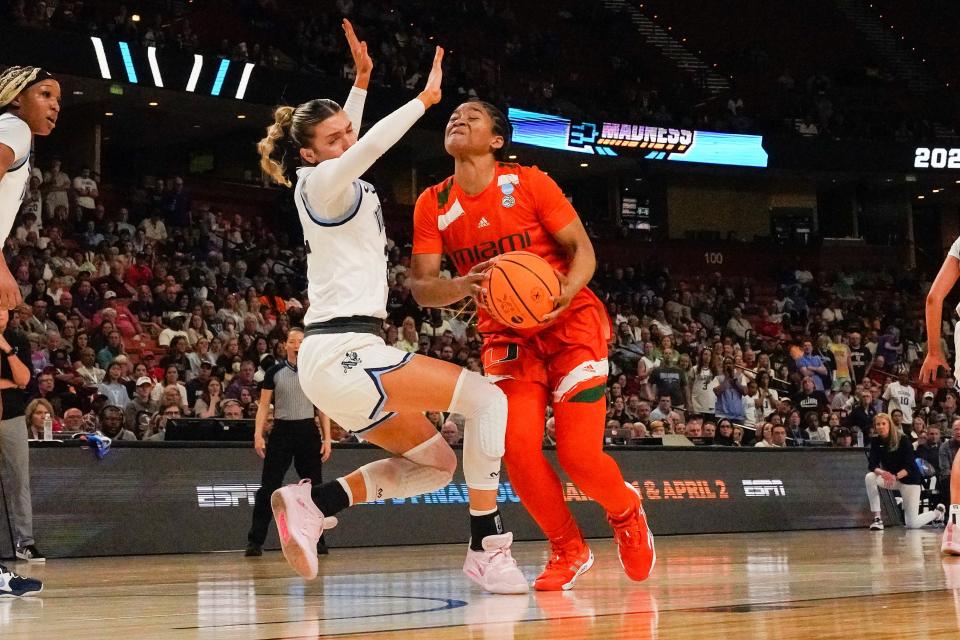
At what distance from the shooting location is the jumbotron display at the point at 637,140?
88.4 feet

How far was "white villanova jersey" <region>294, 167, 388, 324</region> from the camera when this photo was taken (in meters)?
5.10

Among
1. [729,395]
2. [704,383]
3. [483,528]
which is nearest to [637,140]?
[704,383]

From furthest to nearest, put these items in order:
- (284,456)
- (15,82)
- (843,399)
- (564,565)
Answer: (843,399) → (284,456) → (564,565) → (15,82)

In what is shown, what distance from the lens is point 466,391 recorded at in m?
5.11

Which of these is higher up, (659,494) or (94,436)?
(94,436)

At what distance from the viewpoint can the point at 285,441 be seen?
32.9 ft

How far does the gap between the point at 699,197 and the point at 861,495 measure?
20.2 metres

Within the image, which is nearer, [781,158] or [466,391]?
[466,391]

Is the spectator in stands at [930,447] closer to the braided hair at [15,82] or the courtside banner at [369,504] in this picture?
the courtside banner at [369,504]

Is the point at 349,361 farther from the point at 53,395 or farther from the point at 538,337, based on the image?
the point at 53,395

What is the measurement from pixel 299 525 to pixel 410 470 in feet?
2.07

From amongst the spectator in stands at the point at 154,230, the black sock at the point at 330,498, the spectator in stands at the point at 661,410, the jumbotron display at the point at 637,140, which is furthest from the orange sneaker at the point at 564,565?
the jumbotron display at the point at 637,140

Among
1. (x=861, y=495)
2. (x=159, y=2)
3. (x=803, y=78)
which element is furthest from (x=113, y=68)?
(x=803, y=78)

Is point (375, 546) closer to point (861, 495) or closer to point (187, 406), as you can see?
point (187, 406)
